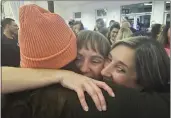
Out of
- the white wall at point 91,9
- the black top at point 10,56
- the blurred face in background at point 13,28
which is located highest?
the white wall at point 91,9

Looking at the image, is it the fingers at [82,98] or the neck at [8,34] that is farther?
the neck at [8,34]

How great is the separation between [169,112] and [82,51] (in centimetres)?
35

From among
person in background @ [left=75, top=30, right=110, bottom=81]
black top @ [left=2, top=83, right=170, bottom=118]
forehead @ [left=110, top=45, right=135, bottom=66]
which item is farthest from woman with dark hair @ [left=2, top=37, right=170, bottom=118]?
person in background @ [left=75, top=30, right=110, bottom=81]

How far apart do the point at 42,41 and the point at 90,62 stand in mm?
257

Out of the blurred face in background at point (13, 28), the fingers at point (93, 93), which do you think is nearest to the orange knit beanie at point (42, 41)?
the fingers at point (93, 93)

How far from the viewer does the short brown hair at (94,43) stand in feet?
2.32

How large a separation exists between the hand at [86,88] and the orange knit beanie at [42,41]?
0.06m

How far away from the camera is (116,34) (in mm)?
921

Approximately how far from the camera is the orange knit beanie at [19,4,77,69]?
18.9 inches

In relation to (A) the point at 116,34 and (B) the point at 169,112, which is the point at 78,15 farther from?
(B) the point at 169,112

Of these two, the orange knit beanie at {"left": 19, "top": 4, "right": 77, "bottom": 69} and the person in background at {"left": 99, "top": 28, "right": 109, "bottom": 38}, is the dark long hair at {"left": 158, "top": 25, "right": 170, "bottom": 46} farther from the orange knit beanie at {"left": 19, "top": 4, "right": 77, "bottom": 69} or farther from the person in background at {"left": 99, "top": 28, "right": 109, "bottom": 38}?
the orange knit beanie at {"left": 19, "top": 4, "right": 77, "bottom": 69}

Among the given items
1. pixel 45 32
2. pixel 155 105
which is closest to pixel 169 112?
pixel 155 105

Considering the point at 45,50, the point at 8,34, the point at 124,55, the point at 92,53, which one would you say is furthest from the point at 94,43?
the point at 8,34

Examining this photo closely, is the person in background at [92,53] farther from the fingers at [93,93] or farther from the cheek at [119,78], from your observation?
the fingers at [93,93]
